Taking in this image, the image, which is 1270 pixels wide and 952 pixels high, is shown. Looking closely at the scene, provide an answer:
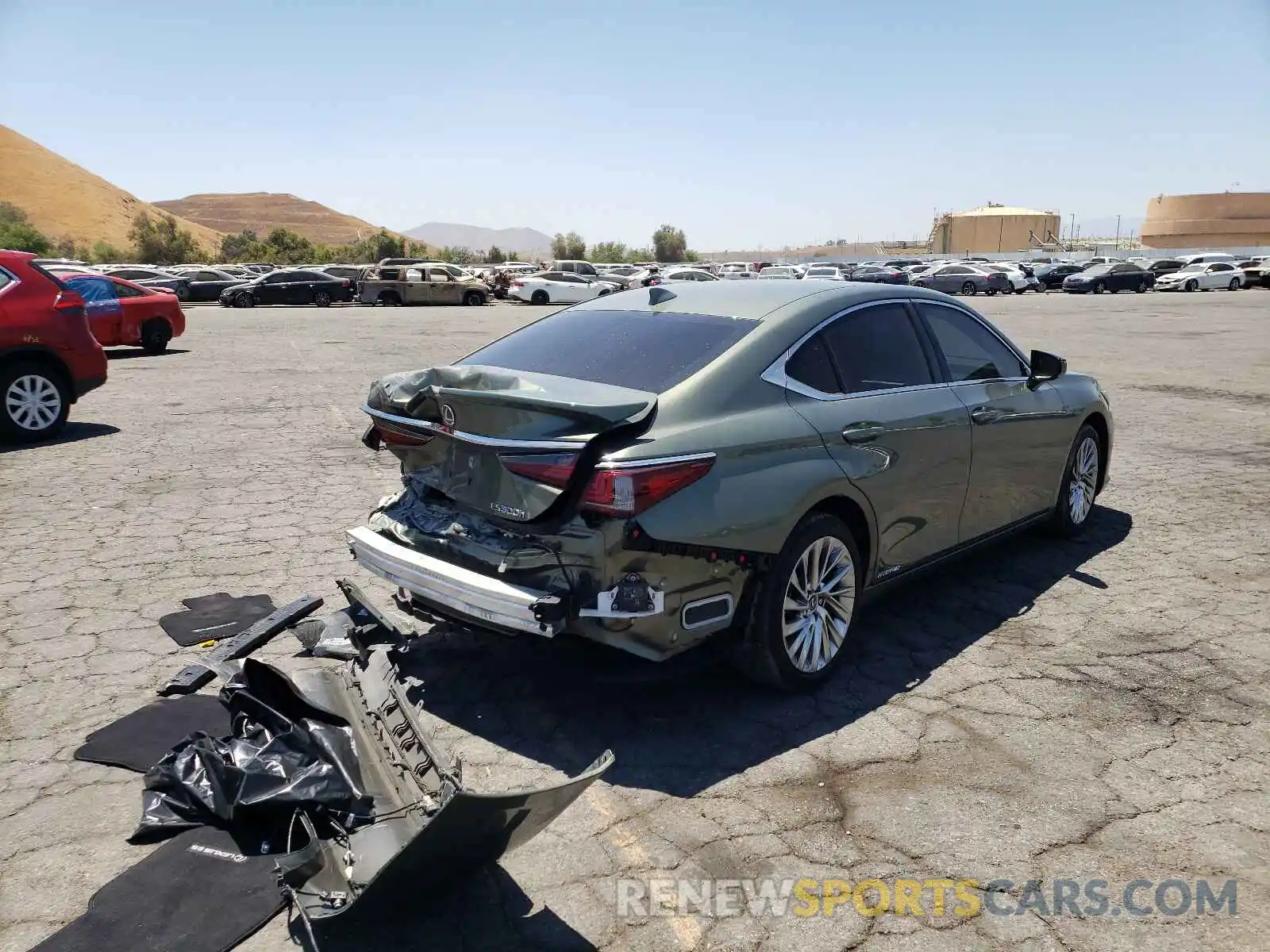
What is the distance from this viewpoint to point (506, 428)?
145 inches

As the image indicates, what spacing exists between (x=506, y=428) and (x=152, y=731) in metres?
1.89

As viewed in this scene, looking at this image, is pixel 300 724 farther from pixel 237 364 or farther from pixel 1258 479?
pixel 237 364

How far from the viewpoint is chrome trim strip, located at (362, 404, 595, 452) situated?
3539 mm

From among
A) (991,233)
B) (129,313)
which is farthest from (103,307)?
(991,233)

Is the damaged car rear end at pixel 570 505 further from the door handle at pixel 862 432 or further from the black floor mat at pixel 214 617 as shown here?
the black floor mat at pixel 214 617

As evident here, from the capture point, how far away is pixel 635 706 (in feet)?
13.7

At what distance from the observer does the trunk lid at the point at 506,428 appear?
356cm

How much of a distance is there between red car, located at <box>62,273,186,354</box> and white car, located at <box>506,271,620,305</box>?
20.7m

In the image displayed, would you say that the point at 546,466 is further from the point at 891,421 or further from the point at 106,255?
the point at 106,255

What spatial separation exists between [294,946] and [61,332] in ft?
29.6

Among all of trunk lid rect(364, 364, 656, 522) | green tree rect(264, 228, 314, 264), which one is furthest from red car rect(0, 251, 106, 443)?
green tree rect(264, 228, 314, 264)

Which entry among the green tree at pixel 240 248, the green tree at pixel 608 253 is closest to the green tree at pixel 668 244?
the green tree at pixel 608 253

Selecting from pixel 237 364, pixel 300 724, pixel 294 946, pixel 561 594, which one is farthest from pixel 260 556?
pixel 237 364

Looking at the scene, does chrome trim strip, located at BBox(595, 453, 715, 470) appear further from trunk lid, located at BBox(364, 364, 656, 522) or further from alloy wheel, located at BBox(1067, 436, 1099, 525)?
alloy wheel, located at BBox(1067, 436, 1099, 525)
